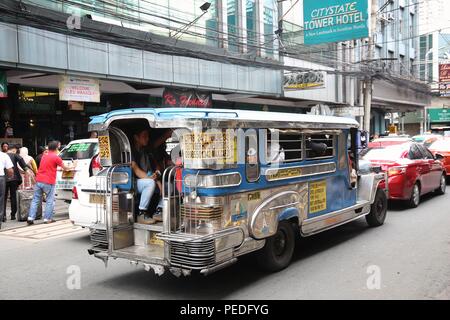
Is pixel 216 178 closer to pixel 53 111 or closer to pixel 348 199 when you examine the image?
pixel 348 199

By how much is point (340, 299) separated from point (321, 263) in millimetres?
1442

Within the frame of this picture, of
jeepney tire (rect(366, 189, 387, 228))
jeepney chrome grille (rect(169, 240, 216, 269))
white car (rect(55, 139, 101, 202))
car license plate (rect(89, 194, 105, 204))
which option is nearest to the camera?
jeepney chrome grille (rect(169, 240, 216, 269))

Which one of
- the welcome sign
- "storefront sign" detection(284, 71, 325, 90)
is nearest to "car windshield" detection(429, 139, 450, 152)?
the welcome sign

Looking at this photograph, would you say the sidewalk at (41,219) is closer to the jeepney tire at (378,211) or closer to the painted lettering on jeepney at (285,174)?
the painted lettering on jeepney at (285,174)

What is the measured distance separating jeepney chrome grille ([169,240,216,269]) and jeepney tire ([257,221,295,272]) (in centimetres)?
117

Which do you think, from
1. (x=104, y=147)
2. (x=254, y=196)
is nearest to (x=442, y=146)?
(x=254, y=196)

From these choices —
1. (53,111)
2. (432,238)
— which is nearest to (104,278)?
(432,238)

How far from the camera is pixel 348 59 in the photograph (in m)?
28.1

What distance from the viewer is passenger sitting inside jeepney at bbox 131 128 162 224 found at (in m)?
5.82

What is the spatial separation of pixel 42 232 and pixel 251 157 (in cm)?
568

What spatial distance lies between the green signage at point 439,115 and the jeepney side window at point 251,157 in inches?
2177

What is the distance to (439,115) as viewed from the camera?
55.8 meters

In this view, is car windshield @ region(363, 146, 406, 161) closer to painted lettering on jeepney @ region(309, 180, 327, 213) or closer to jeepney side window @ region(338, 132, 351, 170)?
jeepney side window @ region(338, 132, 351, 170)

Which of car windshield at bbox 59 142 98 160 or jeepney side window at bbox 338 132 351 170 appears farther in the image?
car windshield at bbox 59 142 98 160
